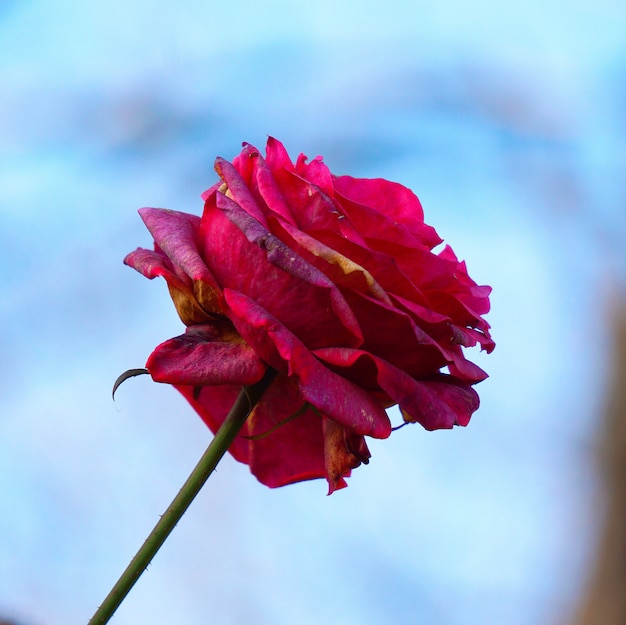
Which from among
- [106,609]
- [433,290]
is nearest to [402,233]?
[433,290]

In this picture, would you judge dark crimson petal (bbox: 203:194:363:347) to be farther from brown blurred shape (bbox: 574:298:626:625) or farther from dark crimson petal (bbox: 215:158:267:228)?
brown blurred shape (bbox: 574:298:626:625)

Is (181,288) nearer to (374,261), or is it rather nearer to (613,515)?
(374,261)

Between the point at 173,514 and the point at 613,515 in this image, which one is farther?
the point at 613,515

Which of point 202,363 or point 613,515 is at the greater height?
point 613,515

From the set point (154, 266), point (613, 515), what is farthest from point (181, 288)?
point (613, 515)

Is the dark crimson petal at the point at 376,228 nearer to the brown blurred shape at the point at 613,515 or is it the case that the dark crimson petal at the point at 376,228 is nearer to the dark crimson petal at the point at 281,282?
the dark crimson petal at the point at 281,282

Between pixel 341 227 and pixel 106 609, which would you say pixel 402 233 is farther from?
pixel 106 609

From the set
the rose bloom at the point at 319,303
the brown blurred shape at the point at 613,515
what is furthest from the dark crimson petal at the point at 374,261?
the brown blurred shape at the point at 613,515
